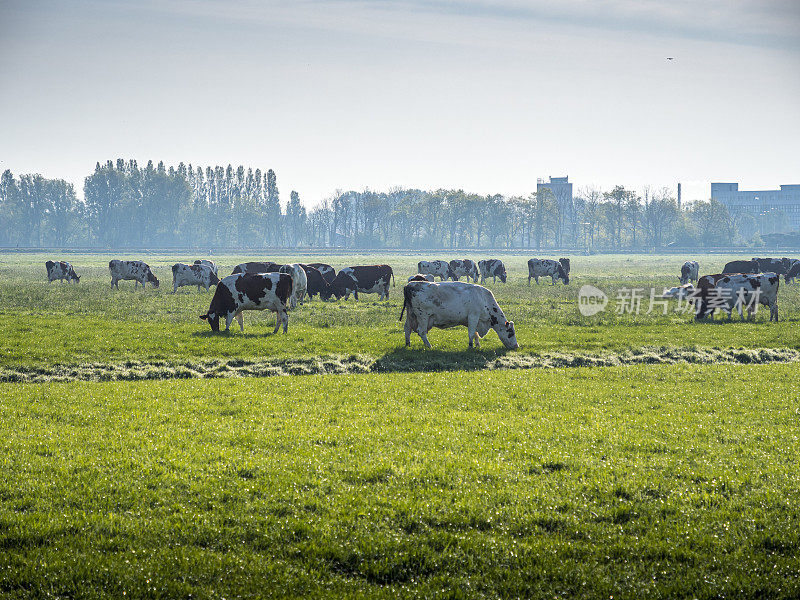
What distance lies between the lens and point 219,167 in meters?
168

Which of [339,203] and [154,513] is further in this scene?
[339,203]

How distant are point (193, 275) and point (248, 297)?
75.3ft

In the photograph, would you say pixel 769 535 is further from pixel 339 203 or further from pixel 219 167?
pixel 339 203

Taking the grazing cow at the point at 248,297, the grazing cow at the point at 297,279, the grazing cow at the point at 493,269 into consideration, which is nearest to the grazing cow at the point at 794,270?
the grazing cow at the point at 493,269

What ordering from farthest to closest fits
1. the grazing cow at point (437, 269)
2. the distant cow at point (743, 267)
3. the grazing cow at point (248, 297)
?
the grazing cow at point (437, 269)
the distant cow at point (743, 267)
the grazing cow at point (248, 297)

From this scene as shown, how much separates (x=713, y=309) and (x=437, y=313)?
15.7 meters

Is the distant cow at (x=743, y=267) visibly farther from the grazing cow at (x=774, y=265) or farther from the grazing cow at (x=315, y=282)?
the grazing cow at (x=315, y=282)

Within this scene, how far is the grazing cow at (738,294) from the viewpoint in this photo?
29859 millimetres

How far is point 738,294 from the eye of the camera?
99.8ft

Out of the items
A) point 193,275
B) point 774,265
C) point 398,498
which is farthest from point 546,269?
point 398,498

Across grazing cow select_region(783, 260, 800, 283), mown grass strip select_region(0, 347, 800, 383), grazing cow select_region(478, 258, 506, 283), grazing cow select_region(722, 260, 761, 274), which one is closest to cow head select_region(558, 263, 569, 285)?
grazing cow select_region(478, 258, 506, 283)

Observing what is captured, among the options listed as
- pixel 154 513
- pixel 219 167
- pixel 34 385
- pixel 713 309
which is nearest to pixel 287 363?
pixel 34 385

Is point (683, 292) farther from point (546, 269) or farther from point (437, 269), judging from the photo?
point (546, 269)

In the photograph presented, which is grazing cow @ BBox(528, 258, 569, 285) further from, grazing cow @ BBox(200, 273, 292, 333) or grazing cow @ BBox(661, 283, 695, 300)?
grazing cow @ BBox(200, 273, 292, 333)
